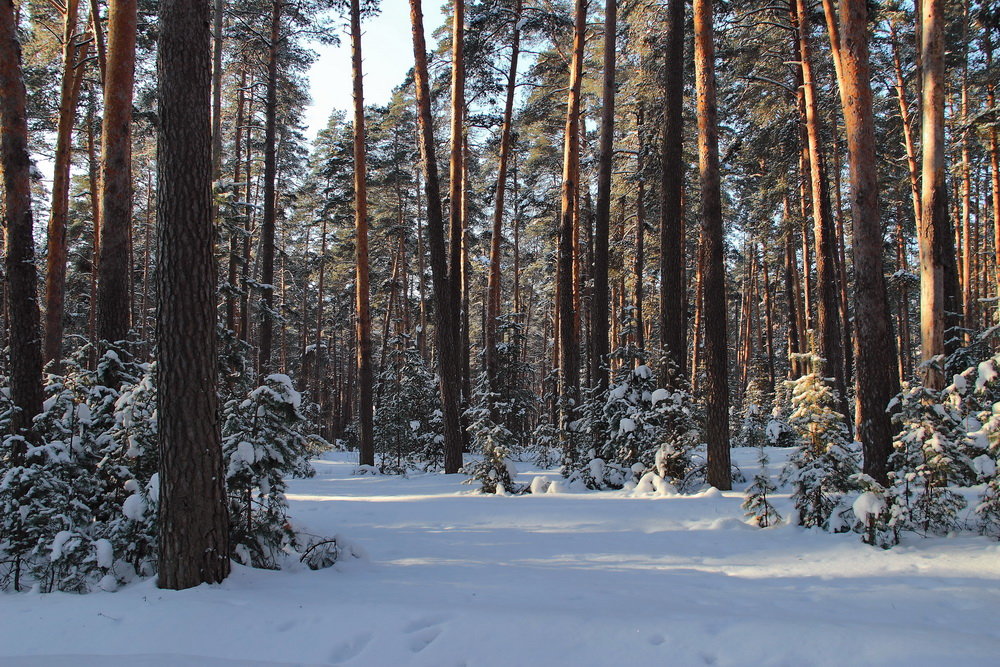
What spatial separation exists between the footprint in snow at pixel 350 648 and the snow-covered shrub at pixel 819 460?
448 cm

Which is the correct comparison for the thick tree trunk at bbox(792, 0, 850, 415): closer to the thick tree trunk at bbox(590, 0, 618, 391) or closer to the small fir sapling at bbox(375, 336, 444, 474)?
the thick tree trunk at bbox(590, 0, 618, 391)

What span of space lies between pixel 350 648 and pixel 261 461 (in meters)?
2.06

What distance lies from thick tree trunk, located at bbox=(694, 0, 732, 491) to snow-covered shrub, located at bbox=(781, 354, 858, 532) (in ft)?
6.42

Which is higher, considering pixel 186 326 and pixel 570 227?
pixel 570 227

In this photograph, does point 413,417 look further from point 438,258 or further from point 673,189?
point 673,189

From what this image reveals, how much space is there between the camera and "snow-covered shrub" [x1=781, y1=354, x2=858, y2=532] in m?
5.49

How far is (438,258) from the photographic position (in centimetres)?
1052

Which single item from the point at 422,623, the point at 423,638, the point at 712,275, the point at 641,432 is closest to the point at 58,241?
the point at 422,623

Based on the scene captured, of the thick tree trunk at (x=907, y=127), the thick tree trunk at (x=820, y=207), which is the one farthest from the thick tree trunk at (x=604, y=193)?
the thick tree trunk at (x=907, y=127)

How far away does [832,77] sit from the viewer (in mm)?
14039

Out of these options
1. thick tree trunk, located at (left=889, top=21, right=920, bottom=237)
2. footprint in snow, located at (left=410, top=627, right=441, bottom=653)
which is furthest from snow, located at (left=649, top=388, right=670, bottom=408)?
thick tree trunk, located at (left=889, top=21, right=920, bottom=237)

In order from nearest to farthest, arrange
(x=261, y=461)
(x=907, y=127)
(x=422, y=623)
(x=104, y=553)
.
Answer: (x=422, y=623) → (x=104, y=553) → (x=261, y=461) → (x=907, y=127)

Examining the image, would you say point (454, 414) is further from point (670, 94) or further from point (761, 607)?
point (761, 607)

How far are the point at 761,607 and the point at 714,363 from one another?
4.58 m
